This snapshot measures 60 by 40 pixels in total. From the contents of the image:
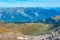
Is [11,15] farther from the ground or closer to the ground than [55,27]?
farther from the ground

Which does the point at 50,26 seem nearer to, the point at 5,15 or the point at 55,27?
the point at 55,27

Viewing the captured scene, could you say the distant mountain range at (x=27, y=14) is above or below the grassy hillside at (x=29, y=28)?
above

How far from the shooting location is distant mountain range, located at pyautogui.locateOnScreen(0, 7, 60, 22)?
4957 millimetres

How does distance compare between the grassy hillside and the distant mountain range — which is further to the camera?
the distant mountain range

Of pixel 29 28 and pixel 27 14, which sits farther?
pixel 27 14

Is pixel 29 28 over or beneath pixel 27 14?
beneath

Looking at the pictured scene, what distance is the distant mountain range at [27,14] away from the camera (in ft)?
16.3

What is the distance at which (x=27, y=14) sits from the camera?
16.6ft

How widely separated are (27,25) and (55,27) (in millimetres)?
842

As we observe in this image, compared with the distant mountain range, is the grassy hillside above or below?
below

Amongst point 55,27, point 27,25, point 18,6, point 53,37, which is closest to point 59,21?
point 55,27

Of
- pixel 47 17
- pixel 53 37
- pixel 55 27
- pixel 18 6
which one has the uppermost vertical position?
pixel 18 6

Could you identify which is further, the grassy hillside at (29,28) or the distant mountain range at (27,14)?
the distant mountain range at (27,14)

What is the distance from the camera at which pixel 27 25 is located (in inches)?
195
